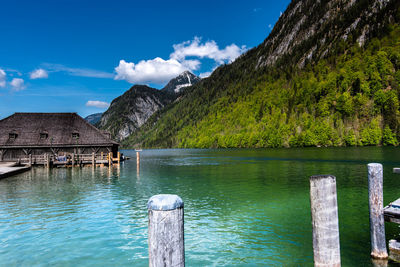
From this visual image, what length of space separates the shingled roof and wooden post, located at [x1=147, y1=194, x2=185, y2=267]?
48609 millimetres

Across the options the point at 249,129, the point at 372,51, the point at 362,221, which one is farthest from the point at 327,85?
the point at 362,221

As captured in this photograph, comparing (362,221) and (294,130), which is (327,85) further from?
(362,221)

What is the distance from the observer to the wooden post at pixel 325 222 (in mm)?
4559

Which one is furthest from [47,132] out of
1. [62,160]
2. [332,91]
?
[332,91]

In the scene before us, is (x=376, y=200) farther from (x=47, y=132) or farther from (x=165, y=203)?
(x=47, y=132)

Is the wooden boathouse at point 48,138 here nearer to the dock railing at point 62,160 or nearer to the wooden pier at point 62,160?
the dock railing at point 62,160

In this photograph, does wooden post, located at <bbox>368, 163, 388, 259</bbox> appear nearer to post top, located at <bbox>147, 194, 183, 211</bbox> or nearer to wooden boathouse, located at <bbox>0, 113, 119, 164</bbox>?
post top, located at <bbox>147, 194, 183, 211</bbox>

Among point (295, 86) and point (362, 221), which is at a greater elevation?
point (295, 86)

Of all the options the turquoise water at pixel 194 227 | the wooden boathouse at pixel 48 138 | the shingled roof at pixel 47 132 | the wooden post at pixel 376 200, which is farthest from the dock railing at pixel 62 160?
the wooden post at pixel 376 200

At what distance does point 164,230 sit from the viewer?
2.59 m

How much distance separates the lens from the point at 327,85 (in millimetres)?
132500

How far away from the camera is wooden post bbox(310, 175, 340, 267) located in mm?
4559

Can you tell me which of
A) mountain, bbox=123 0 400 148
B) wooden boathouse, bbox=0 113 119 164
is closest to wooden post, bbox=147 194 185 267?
wooden boathouse, bbox=0 113 119 164

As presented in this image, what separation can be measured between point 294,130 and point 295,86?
4224cm
